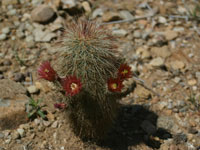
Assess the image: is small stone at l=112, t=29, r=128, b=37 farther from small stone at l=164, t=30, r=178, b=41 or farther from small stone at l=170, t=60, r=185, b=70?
small stone at l=170, t=60, r=185, b=70

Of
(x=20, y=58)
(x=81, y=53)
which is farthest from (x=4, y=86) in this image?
(x=81, y=53)

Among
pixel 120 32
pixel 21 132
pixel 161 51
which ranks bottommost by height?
pixel 21 132

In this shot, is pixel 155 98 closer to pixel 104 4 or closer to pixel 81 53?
pixel 81 53

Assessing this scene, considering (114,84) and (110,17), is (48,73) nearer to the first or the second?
(114,84)

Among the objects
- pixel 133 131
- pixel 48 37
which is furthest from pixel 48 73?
pixel 48 37

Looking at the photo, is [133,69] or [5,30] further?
[5,30]

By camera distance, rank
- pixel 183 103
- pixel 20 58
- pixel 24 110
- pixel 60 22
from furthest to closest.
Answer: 1. pixel 60 22
2. pixel 20 58
3. pixel 183 103
4. pixel 24 110

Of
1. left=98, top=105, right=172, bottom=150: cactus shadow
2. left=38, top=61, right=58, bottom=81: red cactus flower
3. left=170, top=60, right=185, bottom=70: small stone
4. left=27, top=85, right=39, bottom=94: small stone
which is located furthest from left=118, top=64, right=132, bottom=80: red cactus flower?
left=170, top=60, right=185, bottom=70: small stone
